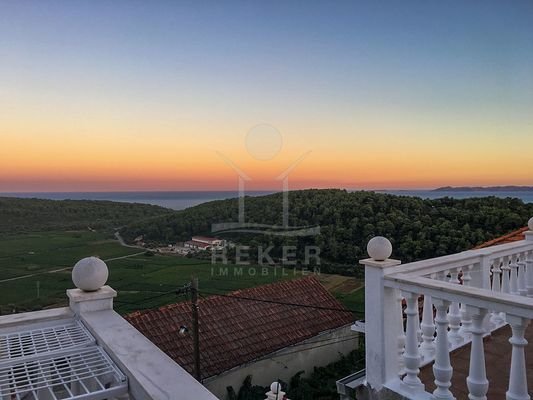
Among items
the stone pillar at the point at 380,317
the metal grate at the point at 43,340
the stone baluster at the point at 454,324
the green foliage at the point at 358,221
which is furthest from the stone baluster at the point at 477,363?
the green foliage at the point at 358,221

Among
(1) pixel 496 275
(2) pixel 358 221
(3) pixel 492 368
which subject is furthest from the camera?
(2) pixel 358 221

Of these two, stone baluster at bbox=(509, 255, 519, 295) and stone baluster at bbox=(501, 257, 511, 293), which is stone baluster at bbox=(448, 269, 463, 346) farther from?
stone baluster at bbox=(509, 255, 519, 295)

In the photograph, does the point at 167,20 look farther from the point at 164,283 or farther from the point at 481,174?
A: the point at 164,283

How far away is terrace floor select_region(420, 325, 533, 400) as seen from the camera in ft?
6.13

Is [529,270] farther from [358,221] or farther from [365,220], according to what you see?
[358,221]

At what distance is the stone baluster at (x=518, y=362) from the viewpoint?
4.67ft

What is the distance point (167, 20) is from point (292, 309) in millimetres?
7810

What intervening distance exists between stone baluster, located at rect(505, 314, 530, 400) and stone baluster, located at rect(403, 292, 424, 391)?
→ 45cm

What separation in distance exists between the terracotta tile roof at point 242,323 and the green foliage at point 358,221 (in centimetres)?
196

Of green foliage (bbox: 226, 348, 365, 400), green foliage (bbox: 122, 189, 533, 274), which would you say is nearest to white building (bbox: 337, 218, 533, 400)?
green foliage (bbox: 122, 189, 533, 274)

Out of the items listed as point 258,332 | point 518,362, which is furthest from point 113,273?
point 518,362

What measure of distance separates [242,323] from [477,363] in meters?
7.59

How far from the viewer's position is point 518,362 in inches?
56.9

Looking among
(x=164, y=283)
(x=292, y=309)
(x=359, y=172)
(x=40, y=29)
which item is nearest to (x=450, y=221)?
(x=292, y=309)
